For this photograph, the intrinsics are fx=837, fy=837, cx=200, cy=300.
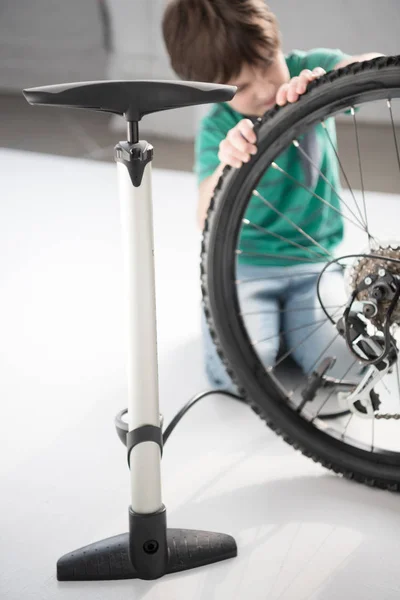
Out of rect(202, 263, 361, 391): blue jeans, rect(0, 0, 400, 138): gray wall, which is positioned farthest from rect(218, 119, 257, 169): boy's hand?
rect(0, 0, 400, 138): gray wall

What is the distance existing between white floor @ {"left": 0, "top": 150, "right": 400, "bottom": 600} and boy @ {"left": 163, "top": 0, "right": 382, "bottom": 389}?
0.19 meters

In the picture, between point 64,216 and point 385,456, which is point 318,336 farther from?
point 64,216

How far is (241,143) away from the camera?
1.16 m

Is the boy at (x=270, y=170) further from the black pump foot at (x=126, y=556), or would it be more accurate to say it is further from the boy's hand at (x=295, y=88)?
the black pump foot at (x=126, y=556)

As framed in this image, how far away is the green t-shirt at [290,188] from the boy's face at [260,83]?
0.10 meters

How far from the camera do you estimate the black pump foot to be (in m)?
1.04

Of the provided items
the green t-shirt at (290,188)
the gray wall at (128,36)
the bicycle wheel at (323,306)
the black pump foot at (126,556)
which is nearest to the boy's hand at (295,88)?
the bicycle wheel at (323,306)

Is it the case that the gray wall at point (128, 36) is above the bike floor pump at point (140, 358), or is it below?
above

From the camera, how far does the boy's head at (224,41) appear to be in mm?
1232

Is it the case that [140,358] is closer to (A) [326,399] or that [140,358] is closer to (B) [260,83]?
(A) [326,399]

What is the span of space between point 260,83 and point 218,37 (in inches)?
4.4

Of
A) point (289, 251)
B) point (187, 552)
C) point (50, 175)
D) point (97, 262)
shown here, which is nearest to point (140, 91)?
point (187, 552)

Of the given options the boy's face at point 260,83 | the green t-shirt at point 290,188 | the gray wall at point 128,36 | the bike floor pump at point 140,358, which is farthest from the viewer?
the gray wall at point 128,36

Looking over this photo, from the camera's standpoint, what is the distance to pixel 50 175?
281cm
